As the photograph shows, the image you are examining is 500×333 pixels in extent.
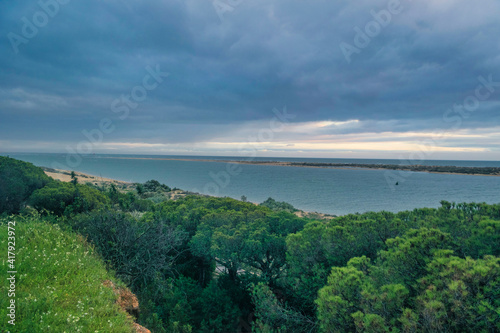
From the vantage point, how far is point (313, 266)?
303 inches

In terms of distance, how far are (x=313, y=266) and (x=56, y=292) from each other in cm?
654

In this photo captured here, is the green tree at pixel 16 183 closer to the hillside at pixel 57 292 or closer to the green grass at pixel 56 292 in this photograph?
the hillside at pixel 57 292

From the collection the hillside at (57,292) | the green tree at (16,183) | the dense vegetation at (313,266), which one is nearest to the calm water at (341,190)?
the green tree at (16,183)

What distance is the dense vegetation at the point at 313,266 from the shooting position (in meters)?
4.13

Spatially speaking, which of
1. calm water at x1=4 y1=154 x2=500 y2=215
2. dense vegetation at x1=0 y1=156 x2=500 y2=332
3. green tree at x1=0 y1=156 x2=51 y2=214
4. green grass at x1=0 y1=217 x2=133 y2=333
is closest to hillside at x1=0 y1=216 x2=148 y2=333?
green grass at x1=0 y1=217 x2=133 y2=333

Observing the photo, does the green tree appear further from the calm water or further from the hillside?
the hillside

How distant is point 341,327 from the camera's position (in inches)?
193

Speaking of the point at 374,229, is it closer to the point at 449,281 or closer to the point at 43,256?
the point at 449,281

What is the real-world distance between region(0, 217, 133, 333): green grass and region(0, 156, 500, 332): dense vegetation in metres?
1.90

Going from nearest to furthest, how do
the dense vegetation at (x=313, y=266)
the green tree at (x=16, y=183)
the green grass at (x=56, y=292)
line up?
the green grass at (x=56, y=292), the dense vegetation at (x=313, y=266), the green tree at (x=16, y=183)

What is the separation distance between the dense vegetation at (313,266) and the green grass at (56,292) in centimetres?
190

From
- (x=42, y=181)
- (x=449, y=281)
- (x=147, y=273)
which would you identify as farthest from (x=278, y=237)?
(x=42, y=181)

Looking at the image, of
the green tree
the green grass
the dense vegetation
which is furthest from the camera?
the green tree

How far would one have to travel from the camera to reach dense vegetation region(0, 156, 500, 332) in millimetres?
4129
